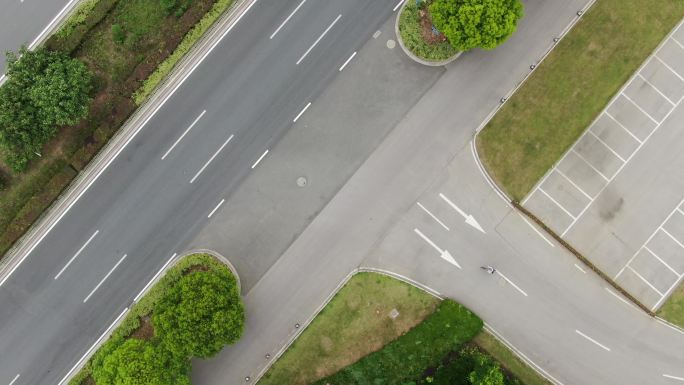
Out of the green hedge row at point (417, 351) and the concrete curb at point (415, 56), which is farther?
the concrete curb at point (415, 56)

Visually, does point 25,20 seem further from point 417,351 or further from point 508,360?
point 508,360

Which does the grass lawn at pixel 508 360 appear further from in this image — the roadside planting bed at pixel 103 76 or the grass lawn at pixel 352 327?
the roadside planting bed at pixel 103 76

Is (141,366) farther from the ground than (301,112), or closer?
closer

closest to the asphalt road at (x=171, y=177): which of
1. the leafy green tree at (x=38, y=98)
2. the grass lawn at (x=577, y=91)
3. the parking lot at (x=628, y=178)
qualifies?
the leafy green tree at (x=38, y=98)

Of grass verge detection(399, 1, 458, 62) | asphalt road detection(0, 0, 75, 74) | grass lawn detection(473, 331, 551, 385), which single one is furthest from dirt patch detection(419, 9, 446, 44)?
asphalt road detection(0, 0, 75, 74)

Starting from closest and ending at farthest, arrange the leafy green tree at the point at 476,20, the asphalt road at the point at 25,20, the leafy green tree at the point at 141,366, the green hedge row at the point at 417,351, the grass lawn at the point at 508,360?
the leafy green tree at the point at 141,366
the leafy green tree at the point at 476,20
the green hedge row at the point at 417,351
the grass lawn at the point at 508,360
the asphalt road at the point at 25,20

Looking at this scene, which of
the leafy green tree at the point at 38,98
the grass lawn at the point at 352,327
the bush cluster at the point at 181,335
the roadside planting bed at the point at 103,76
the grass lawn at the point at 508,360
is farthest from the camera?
the roadside planting bed at the point at 103,76

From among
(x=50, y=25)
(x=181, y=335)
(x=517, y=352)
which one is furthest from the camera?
(x=50, y=25)

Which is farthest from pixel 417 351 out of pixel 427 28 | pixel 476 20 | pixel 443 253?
pixel 427 28
